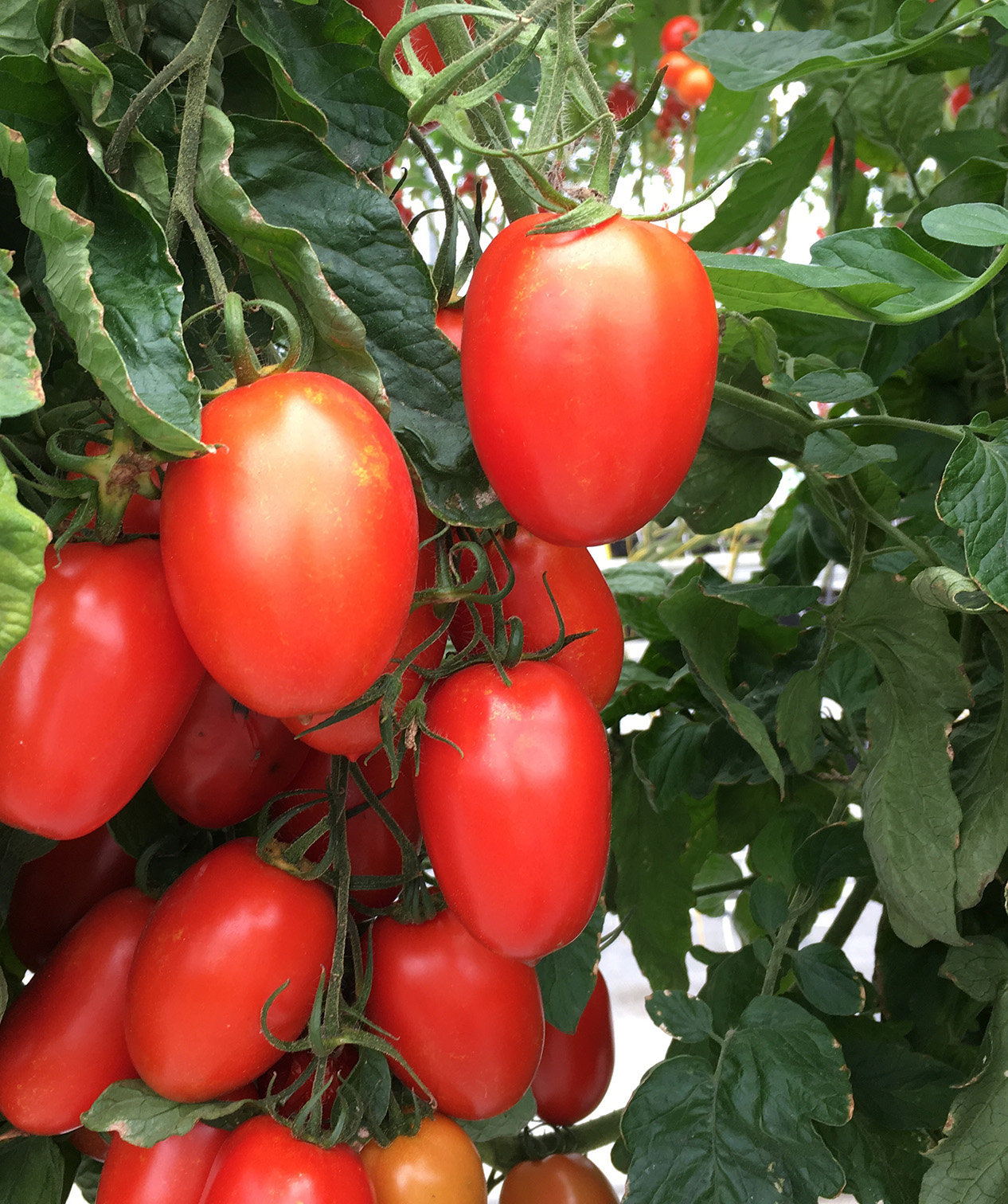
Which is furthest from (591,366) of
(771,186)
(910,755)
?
(771,186)

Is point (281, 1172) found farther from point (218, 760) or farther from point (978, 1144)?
point (978, 1144)

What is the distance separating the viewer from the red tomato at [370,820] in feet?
1.45

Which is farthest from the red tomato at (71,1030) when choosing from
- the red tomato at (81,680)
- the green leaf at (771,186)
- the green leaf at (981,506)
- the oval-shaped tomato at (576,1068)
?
the green leaf at (771,186)

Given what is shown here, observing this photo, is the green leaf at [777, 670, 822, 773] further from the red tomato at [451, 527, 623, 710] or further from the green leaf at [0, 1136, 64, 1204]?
the green leaf at [0, 1136, 64, 1204]

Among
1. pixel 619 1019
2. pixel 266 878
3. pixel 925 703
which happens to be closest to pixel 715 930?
pixel 619 1019

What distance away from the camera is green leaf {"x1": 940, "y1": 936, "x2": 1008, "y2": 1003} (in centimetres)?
49

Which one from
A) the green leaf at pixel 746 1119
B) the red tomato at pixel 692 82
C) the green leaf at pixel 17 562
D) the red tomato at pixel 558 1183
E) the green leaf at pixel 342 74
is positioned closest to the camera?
the green leaf at pixel 17 562

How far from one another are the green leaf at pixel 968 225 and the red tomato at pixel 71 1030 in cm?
39

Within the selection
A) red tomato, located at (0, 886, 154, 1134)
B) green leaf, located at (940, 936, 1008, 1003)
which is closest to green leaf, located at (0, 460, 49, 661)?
red tomato, located at (0, 886, 154, 1134)

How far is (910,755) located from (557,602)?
208 millimetres

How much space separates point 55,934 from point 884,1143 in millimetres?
409

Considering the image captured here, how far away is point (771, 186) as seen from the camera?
614 mm

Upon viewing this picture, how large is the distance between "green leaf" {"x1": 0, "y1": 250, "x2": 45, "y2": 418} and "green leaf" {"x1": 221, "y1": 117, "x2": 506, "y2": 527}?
A: 0.09 meters

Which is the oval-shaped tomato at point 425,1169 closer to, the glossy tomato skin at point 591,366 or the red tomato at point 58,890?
the red tomato at point 58,890
